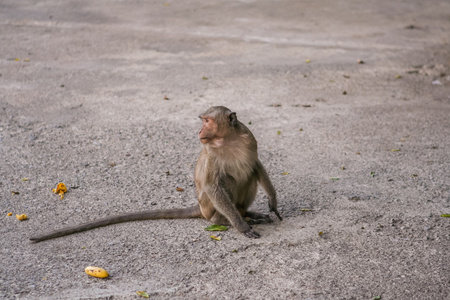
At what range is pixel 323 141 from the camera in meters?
6.77

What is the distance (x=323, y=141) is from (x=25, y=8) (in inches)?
339

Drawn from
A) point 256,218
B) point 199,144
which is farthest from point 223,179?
point 199,144

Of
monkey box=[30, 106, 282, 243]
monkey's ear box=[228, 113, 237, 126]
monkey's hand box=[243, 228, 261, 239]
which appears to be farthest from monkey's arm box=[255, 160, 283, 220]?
monkey's ear box=[228, 113, 237, 126]

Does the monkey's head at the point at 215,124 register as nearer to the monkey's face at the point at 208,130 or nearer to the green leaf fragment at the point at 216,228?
the monkey's face at the point at 208,130

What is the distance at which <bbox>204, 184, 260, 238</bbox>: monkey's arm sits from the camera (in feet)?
14.6

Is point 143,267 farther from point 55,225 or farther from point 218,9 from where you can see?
point 218,9

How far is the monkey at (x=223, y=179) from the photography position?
4273 millimetres

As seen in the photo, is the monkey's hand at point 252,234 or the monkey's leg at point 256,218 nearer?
the monkey's hand at point 252,234

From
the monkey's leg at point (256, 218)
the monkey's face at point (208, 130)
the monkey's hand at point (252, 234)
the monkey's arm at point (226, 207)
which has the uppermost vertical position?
the monkey's face at point (208, 130)

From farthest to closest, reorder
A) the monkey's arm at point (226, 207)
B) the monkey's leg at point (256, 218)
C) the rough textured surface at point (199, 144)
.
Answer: the monkey's leg at point (256, 218)
the monkey's arm at point (226, 207)
the rough textured surface at point (199, 144)

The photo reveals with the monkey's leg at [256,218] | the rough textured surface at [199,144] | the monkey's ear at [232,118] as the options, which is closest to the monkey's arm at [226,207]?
the rough textured surface at [199,144]

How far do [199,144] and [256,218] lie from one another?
1.93 m

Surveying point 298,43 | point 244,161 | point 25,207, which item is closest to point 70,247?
point 25,207

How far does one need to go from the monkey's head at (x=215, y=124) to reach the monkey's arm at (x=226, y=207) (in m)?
0.42
